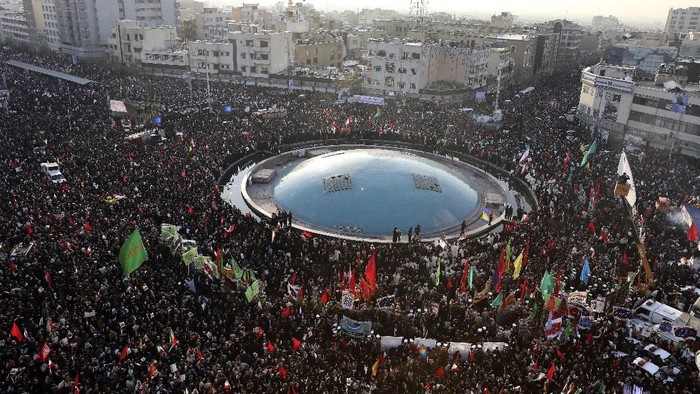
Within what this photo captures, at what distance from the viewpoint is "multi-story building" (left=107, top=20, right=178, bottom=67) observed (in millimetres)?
79250

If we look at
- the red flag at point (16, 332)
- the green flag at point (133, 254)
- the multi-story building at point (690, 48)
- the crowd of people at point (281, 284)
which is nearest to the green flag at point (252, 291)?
the crowd of people at point (281, 284)

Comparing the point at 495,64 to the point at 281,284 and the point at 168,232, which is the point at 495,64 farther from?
the point at 168,232

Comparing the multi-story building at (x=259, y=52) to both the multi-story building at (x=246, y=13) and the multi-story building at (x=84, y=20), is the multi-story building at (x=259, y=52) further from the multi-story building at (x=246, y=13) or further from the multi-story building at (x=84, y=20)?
the multi-story building at (x=246, y=13)

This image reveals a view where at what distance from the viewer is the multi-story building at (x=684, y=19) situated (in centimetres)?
14816

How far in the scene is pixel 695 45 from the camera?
8400cm

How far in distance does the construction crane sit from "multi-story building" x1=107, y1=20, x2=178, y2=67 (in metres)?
68.7

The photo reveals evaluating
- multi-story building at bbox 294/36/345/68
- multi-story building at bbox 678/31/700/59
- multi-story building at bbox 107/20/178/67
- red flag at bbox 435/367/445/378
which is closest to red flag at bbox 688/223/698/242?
red flag at bbox 435/367/445/378

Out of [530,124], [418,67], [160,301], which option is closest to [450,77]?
[418,67]

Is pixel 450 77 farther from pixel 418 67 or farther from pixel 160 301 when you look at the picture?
pixel 160 301

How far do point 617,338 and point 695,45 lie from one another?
80.9 metres

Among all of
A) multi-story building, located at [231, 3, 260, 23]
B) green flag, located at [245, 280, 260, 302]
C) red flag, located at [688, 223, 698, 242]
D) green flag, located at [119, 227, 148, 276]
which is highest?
multi-story building, located at [231, 3, 260, 23]

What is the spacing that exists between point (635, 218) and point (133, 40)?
71.9 m

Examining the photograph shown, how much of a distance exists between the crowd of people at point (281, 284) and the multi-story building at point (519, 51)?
4116 centimetres

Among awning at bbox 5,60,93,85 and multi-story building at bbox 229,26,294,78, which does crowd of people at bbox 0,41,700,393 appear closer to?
awning at bbox 5,60,93,85
